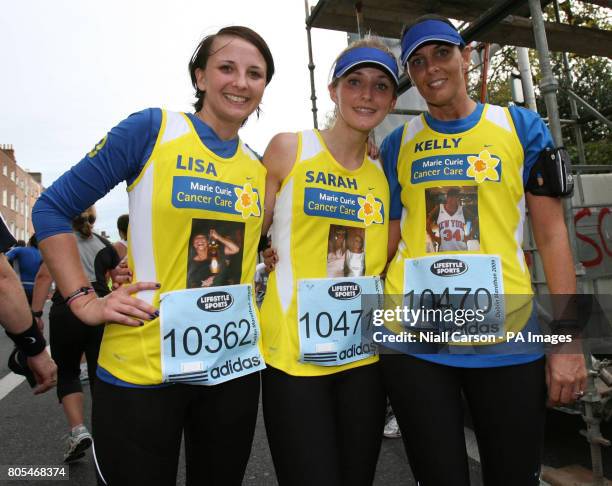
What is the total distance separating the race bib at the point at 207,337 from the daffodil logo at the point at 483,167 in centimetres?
97

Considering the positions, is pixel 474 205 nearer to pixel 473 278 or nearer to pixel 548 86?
pixel 473 278

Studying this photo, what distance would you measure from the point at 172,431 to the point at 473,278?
3.88 ft

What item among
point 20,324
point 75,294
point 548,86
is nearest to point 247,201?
point 75,294

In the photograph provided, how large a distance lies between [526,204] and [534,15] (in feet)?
3.60

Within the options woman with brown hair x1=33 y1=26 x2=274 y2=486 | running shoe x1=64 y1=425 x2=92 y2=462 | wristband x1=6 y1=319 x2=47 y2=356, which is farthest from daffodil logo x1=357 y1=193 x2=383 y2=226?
running shoe x1=64 y1=425 x2=92 y2=462

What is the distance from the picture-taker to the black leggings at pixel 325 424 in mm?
1761

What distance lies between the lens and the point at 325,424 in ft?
5.92

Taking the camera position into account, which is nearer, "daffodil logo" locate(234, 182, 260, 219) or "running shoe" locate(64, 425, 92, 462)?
"daffodil logo" locate(234, 182, 260, 219)

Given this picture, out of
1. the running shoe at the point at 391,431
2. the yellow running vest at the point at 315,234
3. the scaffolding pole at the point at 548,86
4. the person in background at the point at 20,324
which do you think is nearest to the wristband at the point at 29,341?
the person in background at the point at 20,324

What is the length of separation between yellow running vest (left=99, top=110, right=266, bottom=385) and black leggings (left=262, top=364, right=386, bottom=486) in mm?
468

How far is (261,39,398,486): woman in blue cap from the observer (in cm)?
181

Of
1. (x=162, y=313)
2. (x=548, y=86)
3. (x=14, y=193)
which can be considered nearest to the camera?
(x=162, y=313)

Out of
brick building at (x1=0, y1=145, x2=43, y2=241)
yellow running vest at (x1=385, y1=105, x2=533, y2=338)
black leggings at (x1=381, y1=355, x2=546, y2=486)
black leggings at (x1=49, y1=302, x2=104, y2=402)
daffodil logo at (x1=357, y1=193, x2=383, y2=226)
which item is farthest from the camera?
brick building at (x1=0, y1=145, x2=43, y2=241)

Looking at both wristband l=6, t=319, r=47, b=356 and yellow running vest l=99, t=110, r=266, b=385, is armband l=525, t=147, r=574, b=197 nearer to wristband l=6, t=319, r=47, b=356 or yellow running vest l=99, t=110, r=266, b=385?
yellow running vest l=99, t=110, r=266, b=385
